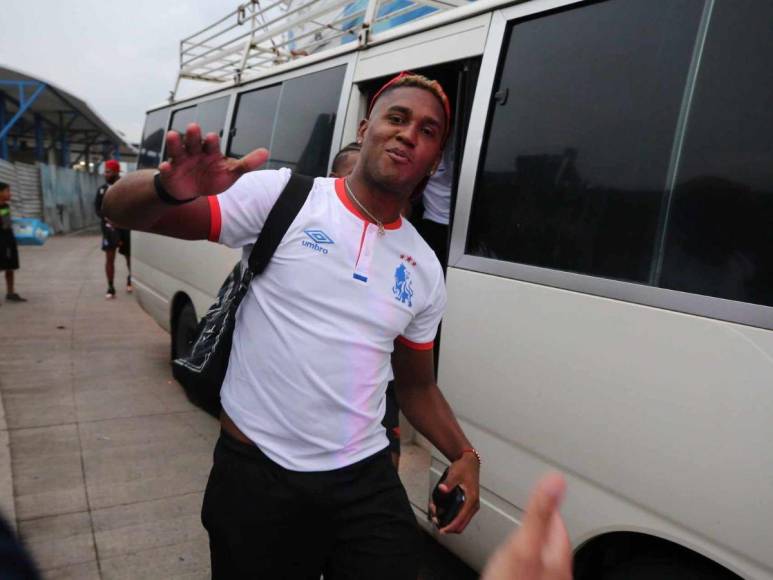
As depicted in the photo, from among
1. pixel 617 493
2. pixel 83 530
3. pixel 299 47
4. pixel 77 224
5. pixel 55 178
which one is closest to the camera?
pixel 617 493

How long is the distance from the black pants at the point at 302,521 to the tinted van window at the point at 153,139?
16.4 feet

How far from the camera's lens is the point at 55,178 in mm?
22203

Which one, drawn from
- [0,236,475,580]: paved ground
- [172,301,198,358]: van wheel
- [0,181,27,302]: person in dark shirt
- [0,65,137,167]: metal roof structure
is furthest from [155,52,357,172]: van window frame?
[0,65,137,167]: metal roof structure

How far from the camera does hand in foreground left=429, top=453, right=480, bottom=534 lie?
1758mm

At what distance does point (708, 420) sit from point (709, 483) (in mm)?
159

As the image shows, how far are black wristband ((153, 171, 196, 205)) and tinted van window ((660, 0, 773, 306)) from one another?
4.29 feet

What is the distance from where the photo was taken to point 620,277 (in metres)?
1.89

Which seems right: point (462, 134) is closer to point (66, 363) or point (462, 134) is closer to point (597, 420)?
point (597, 420)

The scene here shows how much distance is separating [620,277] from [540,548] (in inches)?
55.3

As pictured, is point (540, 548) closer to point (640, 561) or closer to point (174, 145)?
point (174, 145)

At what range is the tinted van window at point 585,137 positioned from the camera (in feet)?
6.07

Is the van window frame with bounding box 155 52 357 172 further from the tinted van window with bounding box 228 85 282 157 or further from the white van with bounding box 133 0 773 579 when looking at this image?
the white van with bounding box 133 0 773 579

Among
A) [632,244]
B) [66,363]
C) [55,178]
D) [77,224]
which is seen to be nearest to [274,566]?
[632,244]

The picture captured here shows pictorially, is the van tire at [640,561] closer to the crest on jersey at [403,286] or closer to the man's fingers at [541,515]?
the crest on jersey at [403,286]
